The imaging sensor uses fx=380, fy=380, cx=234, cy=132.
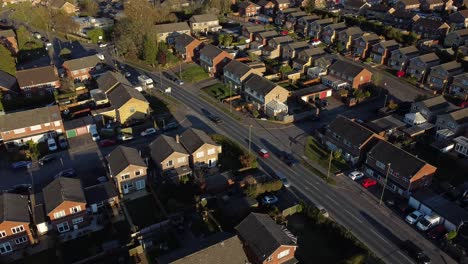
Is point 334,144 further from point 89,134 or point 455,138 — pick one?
point 89,134

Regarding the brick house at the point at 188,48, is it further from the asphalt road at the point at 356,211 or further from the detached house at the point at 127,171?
the detached house at the point at 127,171

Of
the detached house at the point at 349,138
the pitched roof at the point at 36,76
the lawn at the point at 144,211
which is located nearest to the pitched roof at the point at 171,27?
the pitched roof at the point at 36,76

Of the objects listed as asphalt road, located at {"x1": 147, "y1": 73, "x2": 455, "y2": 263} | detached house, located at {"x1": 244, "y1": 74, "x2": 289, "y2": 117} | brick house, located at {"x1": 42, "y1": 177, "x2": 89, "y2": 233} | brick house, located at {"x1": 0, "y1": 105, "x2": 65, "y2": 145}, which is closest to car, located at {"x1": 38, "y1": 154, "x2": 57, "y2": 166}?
brick house, located at {"x1": 0, "y1": 105, "x2": 65, "y2": 145}

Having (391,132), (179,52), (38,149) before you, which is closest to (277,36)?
(179,52)

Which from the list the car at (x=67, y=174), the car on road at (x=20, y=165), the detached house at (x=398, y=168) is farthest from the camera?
the car on road at (x=20, y=165)

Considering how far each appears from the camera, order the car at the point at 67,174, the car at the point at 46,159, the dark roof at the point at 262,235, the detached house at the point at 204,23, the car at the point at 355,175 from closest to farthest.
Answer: the dark roof at the point at 262,235, the car at the point at 67,174, the car at the point at 355,175, the car at the point at 46,159, the detached house at the point at 204,23

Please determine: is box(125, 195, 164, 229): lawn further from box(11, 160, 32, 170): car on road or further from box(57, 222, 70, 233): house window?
box(11, 160, 32, 170): car on road
